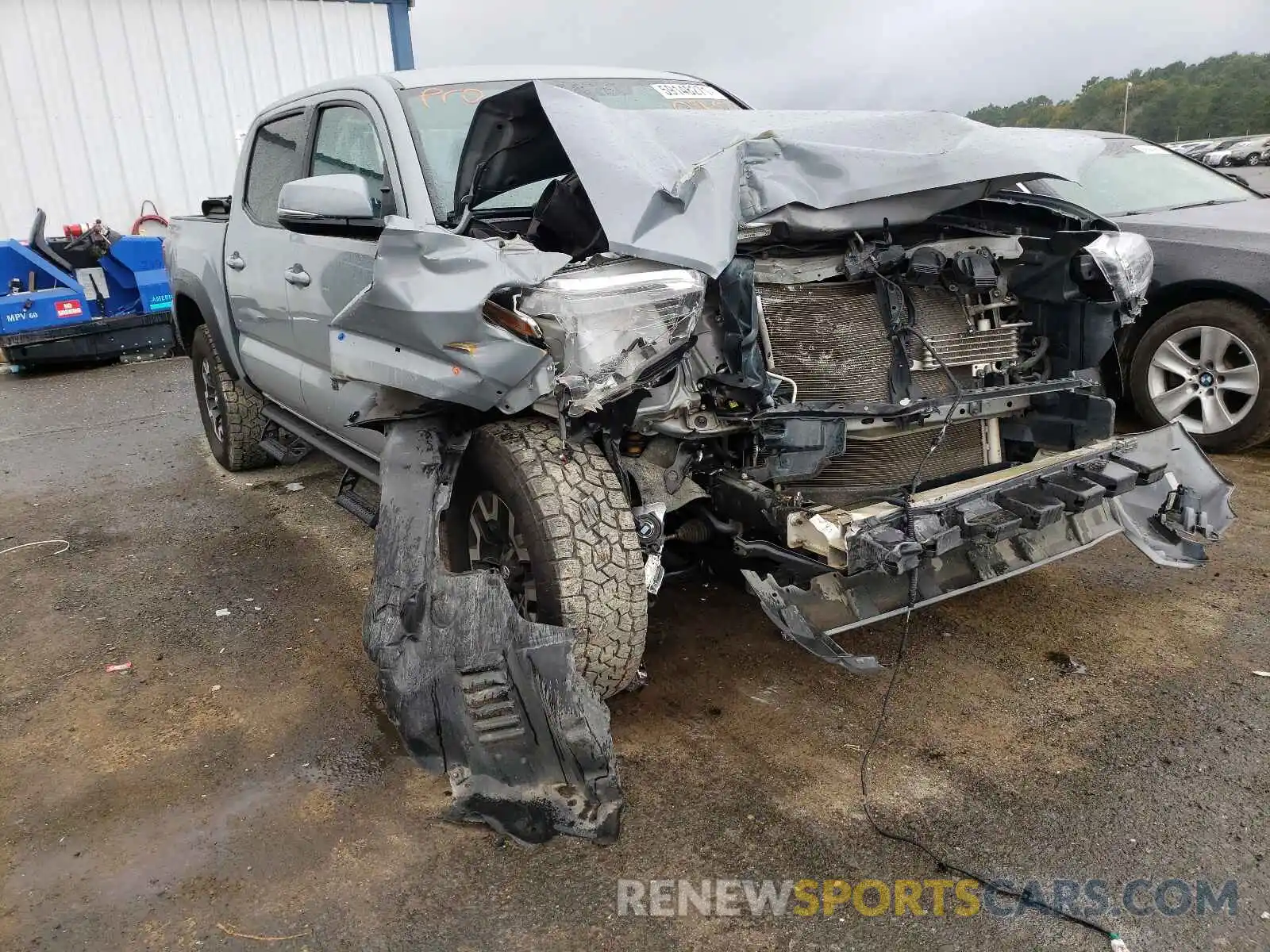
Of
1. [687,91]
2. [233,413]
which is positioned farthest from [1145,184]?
[233,413]

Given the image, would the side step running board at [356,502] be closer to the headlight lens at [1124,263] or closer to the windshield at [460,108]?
the windshield at [460,108]

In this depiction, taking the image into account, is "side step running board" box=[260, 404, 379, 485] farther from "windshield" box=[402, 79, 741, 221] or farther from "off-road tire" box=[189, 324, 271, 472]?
"windshield" box=[402, 79, 741, 221]

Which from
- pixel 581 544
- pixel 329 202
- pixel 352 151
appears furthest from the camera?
pixel 352 151

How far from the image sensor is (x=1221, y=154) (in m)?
11.1

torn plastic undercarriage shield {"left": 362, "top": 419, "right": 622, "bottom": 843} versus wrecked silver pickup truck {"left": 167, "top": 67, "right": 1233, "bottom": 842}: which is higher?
wrecked silver pickup truck {"left": 167, "top": 67, "right": 1233, "bottom": 842}

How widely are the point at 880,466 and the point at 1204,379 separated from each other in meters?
3.26

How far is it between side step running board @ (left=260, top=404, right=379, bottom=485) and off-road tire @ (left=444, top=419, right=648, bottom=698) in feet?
3.82

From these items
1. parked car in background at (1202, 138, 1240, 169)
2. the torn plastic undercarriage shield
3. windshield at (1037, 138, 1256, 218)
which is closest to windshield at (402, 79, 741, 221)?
the torn plastic undercarriage shield

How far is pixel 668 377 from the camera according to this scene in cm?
268

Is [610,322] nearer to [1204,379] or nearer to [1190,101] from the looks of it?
[1204,379]

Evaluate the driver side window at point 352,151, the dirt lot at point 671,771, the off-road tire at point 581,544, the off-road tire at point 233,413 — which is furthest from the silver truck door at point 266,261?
the off-road tire at point 581,544

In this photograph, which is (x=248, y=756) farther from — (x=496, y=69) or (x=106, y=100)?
(x=106, y=100)

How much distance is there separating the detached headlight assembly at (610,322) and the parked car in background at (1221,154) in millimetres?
10019

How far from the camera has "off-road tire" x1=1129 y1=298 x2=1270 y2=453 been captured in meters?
4.84
